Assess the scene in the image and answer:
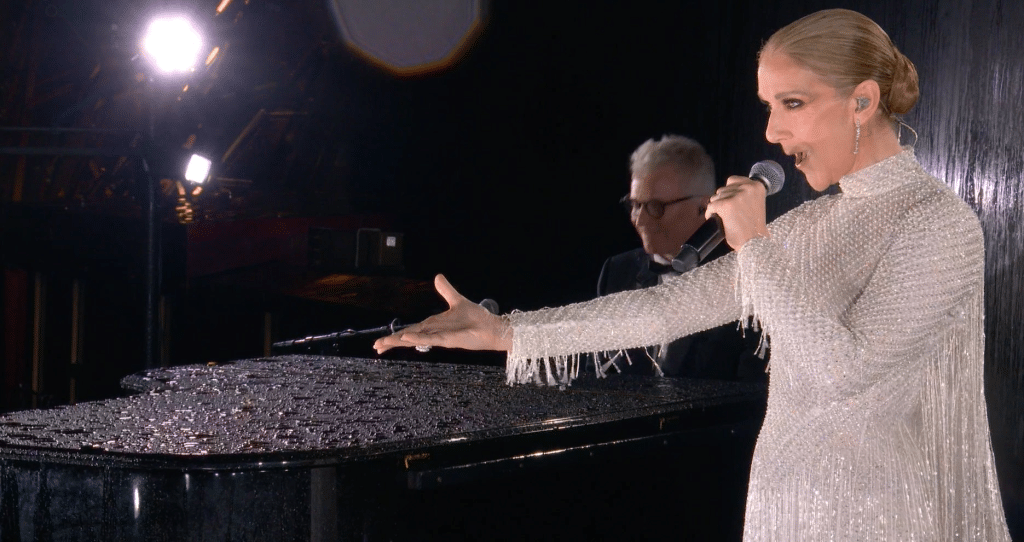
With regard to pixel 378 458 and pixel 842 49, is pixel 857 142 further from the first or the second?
pixel 378 458

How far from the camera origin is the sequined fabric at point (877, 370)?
134 centimetres

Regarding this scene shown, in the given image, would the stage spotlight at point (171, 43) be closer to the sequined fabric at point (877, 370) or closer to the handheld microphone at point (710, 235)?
the handheld microphone at point (710, 235)

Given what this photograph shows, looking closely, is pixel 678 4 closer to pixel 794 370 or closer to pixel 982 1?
pixel 982 1

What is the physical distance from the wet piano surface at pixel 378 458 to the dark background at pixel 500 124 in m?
0.91

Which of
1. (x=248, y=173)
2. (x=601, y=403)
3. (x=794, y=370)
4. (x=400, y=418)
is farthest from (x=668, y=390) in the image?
(x=248, y=173)

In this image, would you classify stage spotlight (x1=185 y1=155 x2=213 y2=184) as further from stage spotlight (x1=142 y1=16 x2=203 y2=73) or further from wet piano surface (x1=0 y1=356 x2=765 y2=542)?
wet piano surface (x1=0 y1=356 x2=765 y2=542)

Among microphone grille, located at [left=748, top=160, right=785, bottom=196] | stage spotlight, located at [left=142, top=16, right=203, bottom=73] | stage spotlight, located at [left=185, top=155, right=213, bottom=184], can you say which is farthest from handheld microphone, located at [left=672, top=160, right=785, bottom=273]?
stage spotlight, located at [left=185, top=155, right=213, bottom=184]

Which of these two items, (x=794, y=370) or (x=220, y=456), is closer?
(x=794, y=370)

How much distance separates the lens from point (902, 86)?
1.46 meters

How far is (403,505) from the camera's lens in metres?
1.95

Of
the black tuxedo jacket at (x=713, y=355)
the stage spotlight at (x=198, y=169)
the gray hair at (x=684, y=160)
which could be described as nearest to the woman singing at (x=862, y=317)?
the black tuxedo jacket at (x=713, y=355)

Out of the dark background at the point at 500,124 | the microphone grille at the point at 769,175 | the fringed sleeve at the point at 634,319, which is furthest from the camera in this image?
the dark background at the point at 500,124

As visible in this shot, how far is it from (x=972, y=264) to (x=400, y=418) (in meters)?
1.20

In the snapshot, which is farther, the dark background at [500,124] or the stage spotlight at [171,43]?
the stage spotlight at [171,43]
